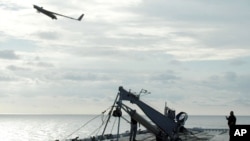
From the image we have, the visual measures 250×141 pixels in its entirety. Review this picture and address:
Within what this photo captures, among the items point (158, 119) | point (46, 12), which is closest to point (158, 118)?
point (158, 119)

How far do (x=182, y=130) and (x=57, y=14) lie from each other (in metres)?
17.9

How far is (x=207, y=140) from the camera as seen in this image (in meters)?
57.2

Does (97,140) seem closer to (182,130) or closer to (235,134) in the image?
(182,130)

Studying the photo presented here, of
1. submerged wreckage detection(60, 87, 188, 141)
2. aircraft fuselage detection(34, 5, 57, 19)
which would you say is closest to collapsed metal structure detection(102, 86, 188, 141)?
submerged wreckage detection(60, 87, 188, 141)

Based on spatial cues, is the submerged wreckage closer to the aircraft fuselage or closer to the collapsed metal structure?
the collapsed metal structure

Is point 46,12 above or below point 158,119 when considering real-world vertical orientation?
above

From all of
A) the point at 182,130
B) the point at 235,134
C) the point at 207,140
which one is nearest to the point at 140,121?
the point at 182,130

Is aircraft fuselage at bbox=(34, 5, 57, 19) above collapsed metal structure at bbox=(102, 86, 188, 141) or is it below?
above

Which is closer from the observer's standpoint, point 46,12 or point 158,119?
point 158,119

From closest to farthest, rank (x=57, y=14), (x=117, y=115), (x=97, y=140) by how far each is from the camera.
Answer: (x=117, y=115), (x=57, y=14), (x=97, y=140)

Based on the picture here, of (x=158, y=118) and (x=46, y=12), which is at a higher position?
(x=46, y=12)

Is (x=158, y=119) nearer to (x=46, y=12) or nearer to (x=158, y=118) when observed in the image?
(x=158, y=118)

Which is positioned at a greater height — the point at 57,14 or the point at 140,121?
the point at 57,14

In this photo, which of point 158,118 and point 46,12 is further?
point 46,12
